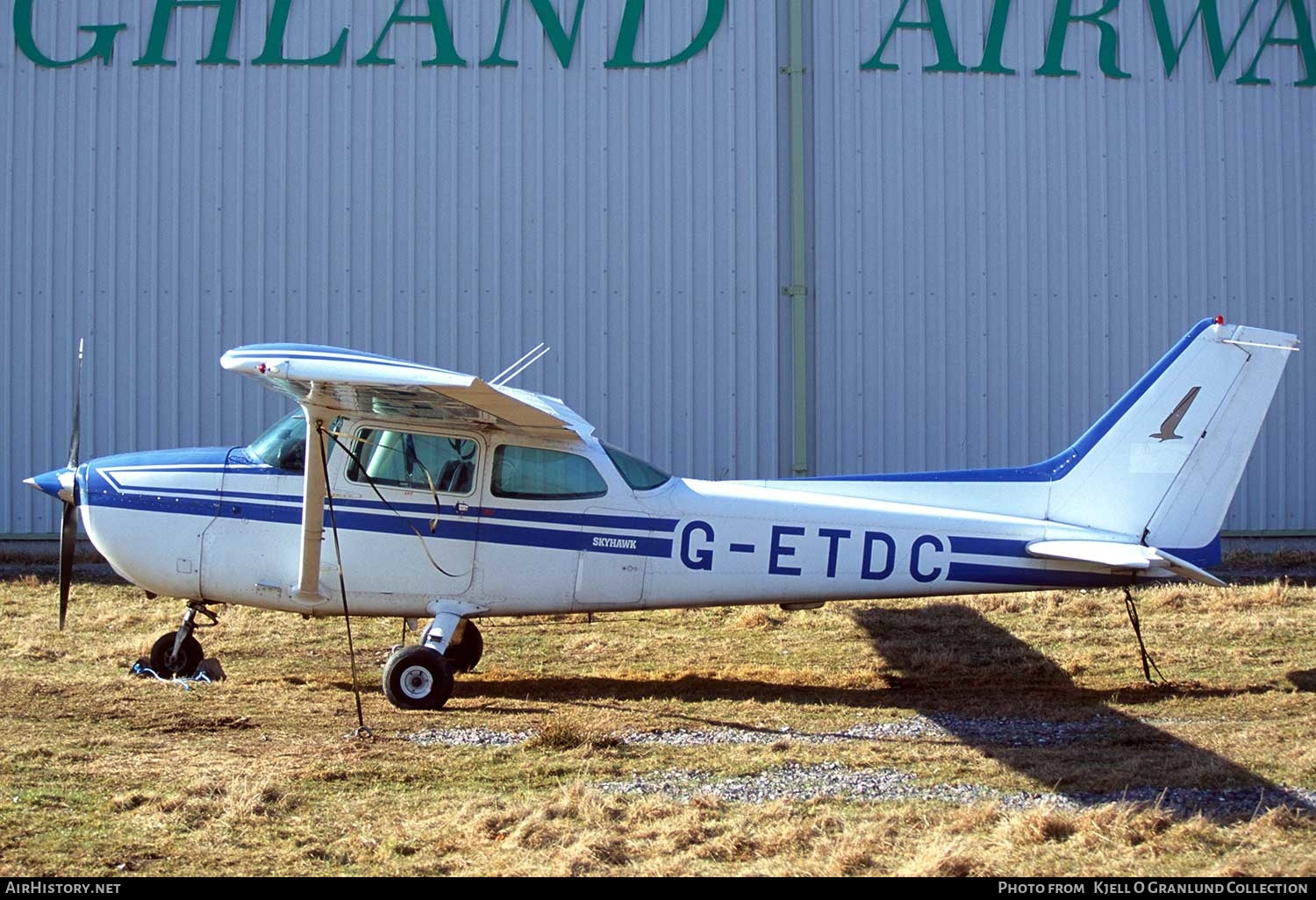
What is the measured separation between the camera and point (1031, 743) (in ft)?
24.5

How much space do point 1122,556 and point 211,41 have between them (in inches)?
505

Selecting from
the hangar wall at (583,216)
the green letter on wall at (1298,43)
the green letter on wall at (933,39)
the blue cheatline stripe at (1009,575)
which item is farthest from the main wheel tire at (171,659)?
the green letter on wall at (1298,43)

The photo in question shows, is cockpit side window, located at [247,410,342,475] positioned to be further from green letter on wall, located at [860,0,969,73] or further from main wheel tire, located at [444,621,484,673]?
green letter on wall, located at [860,0,969,73]

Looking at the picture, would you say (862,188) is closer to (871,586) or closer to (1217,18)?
(1217,18)

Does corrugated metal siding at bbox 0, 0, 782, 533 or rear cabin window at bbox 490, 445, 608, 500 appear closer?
rear cabin window at bbox 490, 445, 608, 500

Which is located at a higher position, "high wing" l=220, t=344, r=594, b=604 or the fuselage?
"high wing" l=220, t=344, r=594, b=604

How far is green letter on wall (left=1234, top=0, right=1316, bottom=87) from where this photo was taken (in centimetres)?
1662

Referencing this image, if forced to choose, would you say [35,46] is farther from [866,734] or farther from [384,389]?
[866,734]

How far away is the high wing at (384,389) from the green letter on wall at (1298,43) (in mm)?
12054

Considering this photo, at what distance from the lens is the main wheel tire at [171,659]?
9141 mm

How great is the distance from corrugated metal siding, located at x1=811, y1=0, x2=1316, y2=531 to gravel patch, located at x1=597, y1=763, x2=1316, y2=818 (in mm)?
9851

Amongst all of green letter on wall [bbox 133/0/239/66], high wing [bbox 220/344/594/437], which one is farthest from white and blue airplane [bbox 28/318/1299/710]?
green letter on wall [bbox 133/0/239/66]

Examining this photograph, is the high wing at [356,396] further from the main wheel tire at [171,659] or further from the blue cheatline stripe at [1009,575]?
the blue cheatline stripe at [1009,575]

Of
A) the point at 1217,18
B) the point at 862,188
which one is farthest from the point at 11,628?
the point at 1217,18
